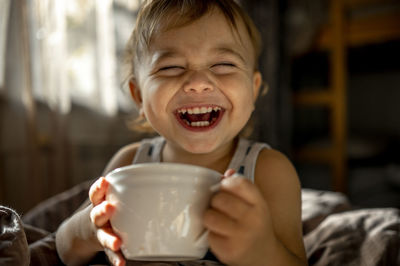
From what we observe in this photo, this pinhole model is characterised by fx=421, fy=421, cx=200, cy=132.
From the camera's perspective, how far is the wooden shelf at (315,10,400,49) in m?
2.44

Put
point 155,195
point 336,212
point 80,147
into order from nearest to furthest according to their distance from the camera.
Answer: point 155,195, point 336,212, point 80,147

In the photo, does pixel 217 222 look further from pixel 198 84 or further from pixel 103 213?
pixel 198 84

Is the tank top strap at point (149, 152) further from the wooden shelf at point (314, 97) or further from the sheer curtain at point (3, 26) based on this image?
the wooden shelf at point (314, 97)

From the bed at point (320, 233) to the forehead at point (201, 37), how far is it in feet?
1.39

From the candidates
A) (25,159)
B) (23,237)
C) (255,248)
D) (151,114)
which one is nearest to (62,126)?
(25,159)

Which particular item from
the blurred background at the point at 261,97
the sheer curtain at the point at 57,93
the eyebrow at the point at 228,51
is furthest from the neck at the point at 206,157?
the blurred background at the point at 261,97

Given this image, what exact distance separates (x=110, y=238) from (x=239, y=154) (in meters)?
0.50

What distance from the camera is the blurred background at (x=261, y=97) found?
2064 mm

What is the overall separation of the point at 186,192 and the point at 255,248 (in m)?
0.15

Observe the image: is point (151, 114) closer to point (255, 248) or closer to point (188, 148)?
point (188, 148)

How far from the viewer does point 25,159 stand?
2104mm

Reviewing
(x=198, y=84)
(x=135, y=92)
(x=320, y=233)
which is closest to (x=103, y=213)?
(x=198, y=84)

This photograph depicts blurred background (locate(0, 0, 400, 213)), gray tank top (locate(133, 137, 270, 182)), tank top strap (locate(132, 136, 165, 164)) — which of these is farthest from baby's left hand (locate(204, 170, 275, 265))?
blurred background (locate(0, 0, 400, 213))

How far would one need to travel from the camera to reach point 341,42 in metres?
2.63
